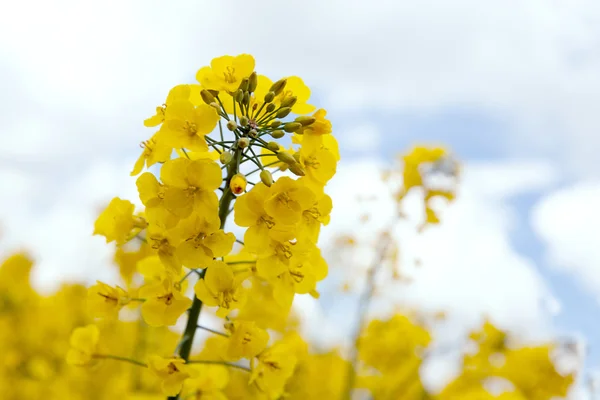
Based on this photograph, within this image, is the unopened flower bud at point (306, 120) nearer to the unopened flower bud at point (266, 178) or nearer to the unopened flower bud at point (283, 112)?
the unopened flower bud at point (283, 112)

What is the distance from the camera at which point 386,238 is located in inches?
118

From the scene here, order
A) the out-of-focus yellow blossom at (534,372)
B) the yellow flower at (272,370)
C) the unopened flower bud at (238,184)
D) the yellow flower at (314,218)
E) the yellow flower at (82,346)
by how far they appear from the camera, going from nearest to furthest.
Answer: the unopened flower bud at (238,184)
the yellow flower at (314,218)
the yellow flower at (272,370)
the yellow flower at (82,346)
the out-of-focus yellow blossom at (534,372)

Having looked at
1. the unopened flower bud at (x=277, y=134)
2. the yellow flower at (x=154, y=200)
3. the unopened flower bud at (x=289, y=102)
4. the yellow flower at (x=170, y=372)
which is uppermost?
the unopened flower bud at (x=289, y=102)

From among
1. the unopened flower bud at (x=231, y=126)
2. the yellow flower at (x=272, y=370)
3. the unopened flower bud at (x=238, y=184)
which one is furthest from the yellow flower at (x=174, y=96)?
the yellow flower at (x=272, y=370)

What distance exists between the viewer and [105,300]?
1.43 metres

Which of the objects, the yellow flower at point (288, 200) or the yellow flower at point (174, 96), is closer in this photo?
the yellow flower at point (288, 200)

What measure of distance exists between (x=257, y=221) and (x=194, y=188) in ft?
0.50

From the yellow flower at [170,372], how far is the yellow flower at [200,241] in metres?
0.22

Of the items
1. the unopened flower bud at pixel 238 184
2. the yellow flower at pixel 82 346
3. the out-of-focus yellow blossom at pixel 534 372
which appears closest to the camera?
the unopened flower bud at pixel 238 184

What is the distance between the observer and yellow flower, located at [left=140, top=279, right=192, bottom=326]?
130 centimetres

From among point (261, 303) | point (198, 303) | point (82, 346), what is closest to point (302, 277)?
point (261, 303)

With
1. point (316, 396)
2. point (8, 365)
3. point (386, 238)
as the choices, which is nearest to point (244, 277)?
point (386, 238)

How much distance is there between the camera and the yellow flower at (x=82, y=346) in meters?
1.56

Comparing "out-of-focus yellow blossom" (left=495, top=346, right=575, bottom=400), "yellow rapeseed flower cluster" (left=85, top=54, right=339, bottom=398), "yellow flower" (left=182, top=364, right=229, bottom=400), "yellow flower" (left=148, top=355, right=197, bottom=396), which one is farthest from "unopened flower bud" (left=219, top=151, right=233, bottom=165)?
"out-of-focus yellow blossom" (left=495, top=346, right=575, bottom=400)
